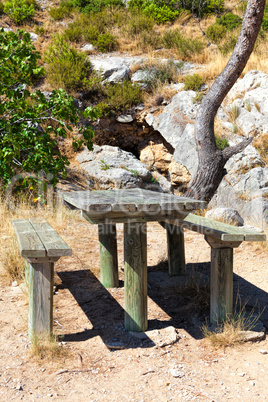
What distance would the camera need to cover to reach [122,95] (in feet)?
33.0

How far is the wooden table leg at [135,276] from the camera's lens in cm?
281

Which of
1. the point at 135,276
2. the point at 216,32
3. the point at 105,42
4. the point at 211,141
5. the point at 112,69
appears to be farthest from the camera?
the point at 216,32

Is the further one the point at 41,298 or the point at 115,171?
the point at 115,171

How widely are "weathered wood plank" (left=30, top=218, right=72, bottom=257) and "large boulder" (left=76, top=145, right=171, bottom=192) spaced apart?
467cm

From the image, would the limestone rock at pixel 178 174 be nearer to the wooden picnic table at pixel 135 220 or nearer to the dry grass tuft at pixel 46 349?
the wooden picnic table at pixel 135 220

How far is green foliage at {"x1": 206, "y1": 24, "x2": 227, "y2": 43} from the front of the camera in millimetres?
12789

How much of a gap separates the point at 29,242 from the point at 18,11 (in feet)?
45.5

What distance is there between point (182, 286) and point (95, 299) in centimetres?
88

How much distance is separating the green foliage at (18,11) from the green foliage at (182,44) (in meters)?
5.65

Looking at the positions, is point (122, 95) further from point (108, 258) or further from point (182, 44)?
point (108, 258)

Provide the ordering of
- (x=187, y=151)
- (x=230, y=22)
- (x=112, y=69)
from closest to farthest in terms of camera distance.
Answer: (x=187, y=151)
(x=112, y=69)
(x=230, y=22)

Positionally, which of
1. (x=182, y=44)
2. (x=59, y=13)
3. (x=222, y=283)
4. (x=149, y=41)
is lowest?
(x=222, y=283)

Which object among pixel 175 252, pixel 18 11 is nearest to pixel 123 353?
pixel 175 252

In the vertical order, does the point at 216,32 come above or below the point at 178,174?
above
